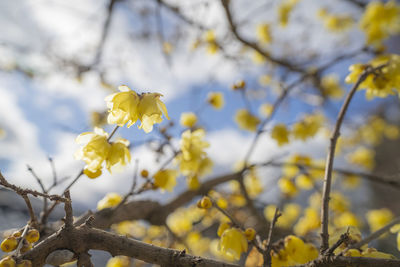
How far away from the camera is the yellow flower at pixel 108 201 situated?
1091 mm

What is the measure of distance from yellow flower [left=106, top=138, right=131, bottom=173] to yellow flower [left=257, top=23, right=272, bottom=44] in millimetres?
2664

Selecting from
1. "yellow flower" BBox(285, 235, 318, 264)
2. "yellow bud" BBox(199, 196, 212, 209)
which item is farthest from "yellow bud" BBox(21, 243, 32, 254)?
"yellow flower" BBox(285, 235, 318, 264)

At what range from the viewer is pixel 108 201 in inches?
43.4

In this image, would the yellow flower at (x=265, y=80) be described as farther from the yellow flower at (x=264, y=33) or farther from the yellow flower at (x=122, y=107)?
the yellow flower at (x=122, y=107)

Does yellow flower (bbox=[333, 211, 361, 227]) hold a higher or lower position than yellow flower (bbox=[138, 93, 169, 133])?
higher

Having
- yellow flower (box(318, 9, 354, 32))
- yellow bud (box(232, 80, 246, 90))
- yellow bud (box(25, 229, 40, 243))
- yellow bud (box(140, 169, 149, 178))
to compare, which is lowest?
yellow bud (box(25, 229, 40, 243))

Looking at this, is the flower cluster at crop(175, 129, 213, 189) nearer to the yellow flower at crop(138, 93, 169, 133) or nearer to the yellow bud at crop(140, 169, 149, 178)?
the yellow bud at crop(140, 169, 149, 178)

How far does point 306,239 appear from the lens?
0.83 metres

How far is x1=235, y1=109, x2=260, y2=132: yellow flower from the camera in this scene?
2164 millimetres

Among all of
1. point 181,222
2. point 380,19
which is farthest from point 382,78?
point 181,222

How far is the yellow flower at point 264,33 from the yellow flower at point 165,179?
2389 mm

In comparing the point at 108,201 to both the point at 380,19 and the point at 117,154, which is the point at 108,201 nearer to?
the point at 117,154

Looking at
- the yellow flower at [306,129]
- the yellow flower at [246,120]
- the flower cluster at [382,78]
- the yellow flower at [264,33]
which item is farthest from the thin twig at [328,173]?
the yellow flower at [264,33]

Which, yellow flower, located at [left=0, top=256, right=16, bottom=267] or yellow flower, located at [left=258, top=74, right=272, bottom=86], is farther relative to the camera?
yellow flower, located at [left=258, top=74, right=272, bottom=86]
